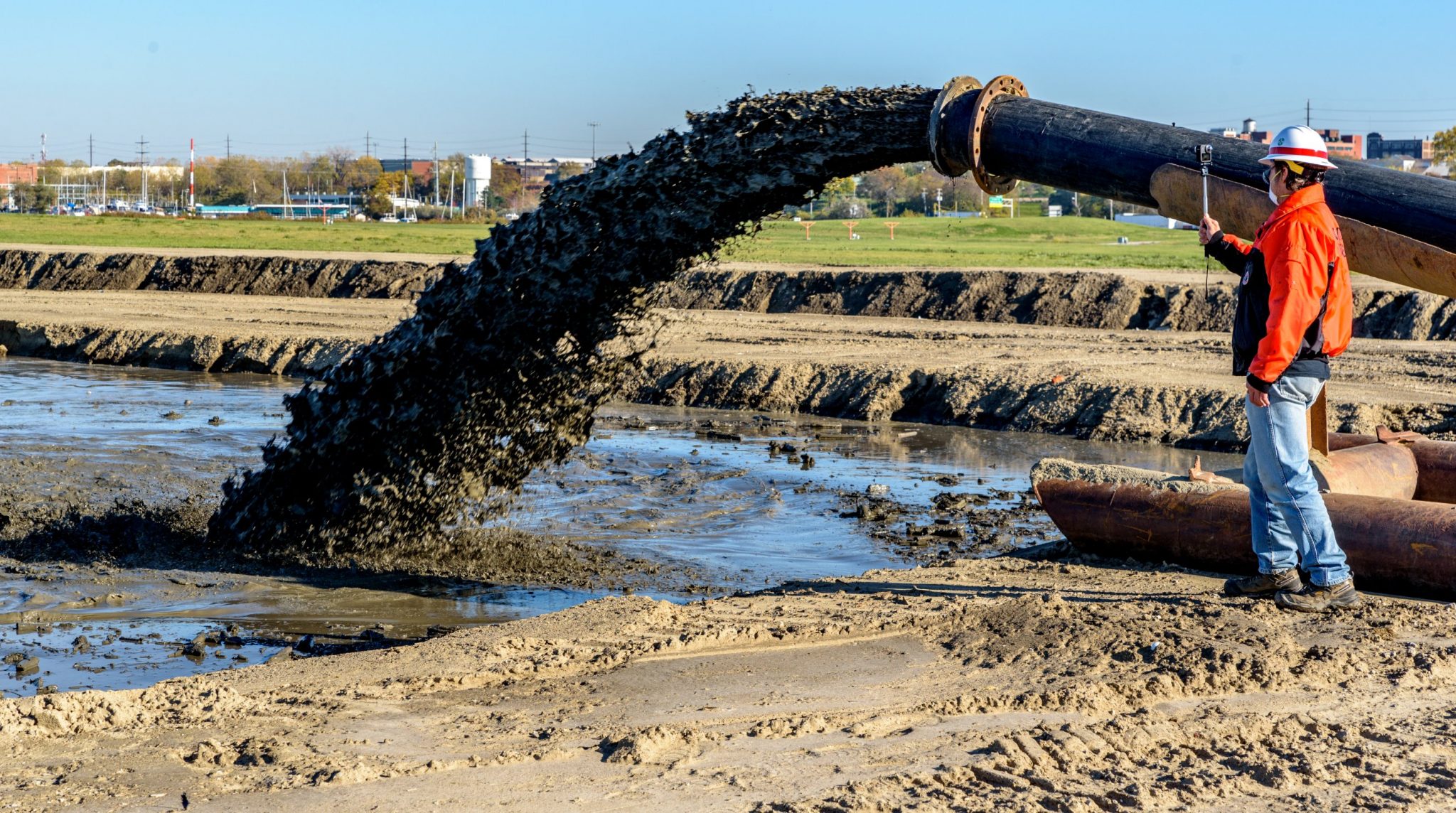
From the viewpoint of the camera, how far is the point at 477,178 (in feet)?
339

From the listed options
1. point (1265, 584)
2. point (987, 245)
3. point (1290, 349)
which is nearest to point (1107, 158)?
point (1290, 349)

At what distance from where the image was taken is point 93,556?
943cm

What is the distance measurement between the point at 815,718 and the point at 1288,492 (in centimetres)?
263

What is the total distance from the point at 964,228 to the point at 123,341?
40.8 metres

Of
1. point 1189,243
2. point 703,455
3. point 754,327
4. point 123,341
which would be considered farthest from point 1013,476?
point 1189,243

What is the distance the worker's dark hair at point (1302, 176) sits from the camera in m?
6.13

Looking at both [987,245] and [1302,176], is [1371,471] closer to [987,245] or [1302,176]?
[1302,176]

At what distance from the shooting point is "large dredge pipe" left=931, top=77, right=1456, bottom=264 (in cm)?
598

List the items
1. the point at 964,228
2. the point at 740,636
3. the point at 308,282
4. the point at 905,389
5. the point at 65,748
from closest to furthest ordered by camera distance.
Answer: the point at 65,748
the point at 740,636
the point at 905,389
the point at 308,282
the point at 964,228

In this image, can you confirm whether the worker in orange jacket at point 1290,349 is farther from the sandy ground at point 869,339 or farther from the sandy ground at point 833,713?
the sandy ground at point 869,339

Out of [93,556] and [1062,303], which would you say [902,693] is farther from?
[1062,303]

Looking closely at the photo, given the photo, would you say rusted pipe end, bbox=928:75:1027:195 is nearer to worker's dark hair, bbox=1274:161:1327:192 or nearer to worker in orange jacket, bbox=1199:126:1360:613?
worker in orange jacket, bbox=1199:126:1360:613

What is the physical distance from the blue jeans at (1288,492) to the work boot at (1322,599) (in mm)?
32

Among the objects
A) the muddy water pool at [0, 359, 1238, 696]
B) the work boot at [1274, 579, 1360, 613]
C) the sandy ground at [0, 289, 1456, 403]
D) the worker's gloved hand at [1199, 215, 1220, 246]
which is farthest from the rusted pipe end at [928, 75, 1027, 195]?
the sandy ground at [0, 289, 1456, 403]
